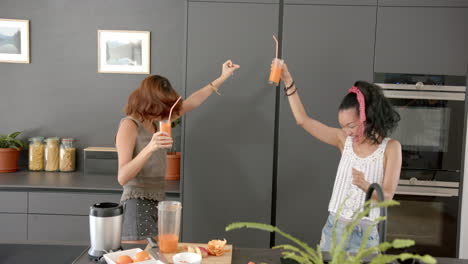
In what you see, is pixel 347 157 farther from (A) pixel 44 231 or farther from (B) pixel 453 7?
(A) pixel 44 231

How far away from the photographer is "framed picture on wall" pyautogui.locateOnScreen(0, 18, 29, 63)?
3.25 m

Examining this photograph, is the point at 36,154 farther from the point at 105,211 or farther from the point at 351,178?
the point at 351,178

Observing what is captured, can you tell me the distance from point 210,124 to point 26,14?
1.78 meters

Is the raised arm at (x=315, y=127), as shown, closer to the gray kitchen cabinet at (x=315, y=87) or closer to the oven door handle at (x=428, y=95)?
the gray kitchen cabinet at (x=315, y=87)

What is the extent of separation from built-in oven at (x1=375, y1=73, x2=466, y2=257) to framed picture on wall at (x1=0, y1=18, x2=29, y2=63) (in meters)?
2.56

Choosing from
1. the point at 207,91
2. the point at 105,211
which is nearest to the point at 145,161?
the point at 105,211

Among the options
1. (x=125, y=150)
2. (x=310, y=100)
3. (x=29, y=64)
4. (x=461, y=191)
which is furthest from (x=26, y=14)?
(x=461, y=191)

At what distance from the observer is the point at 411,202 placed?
2.62 metres

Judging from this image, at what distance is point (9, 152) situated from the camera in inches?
121

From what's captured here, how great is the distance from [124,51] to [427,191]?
231 centimetres

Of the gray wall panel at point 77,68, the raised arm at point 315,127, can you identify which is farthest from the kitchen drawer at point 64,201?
the raised arm at point 315,127

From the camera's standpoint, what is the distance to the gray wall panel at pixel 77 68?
3.27 metres

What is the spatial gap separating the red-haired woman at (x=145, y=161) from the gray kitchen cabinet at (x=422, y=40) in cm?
138

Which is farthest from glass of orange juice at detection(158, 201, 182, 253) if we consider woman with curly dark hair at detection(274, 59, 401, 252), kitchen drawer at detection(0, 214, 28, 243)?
kitchen drawer at detection(0, 214, 28, 243)
